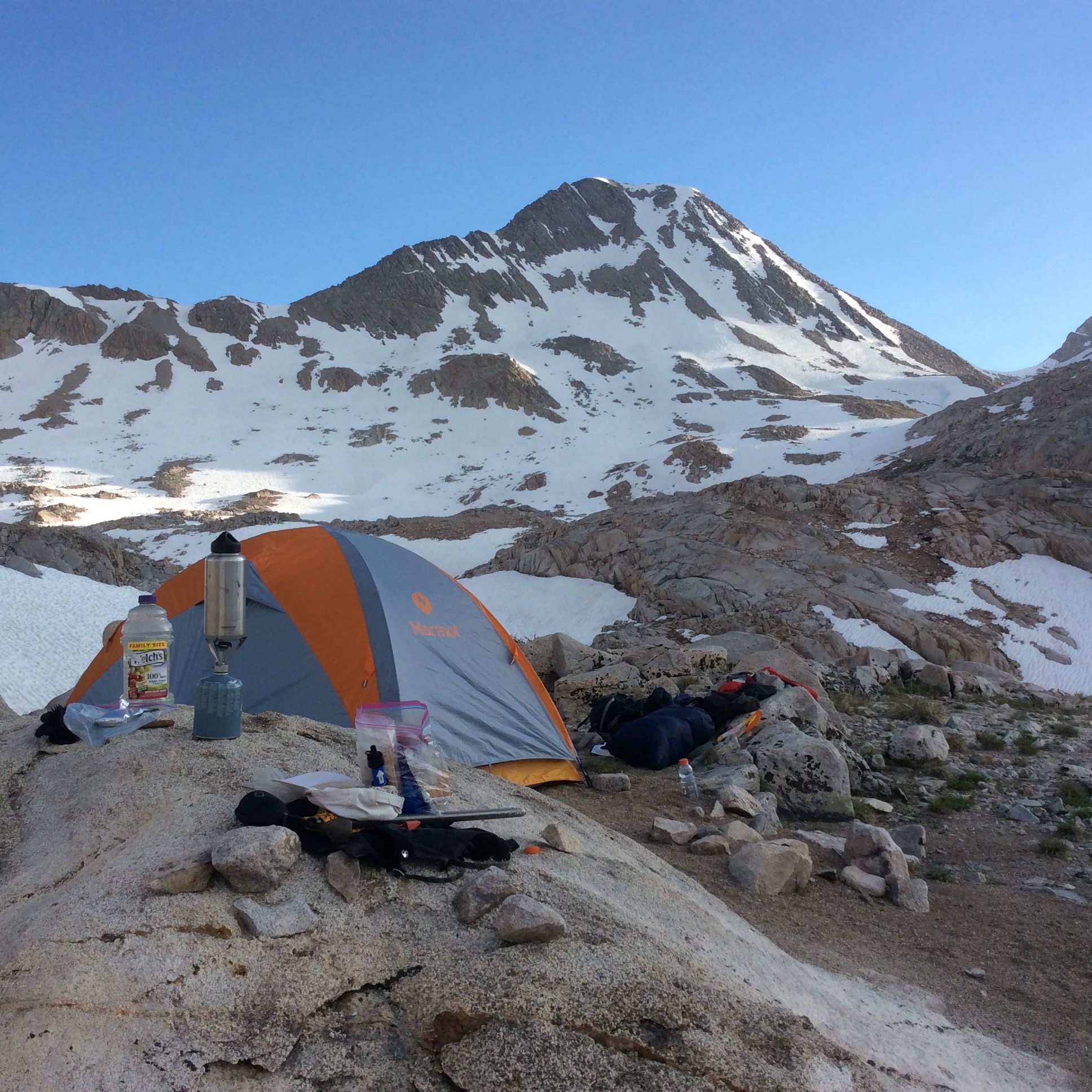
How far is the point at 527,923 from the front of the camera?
257 cm

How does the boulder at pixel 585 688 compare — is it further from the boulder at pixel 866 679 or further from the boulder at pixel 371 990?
the boulder at pixel 371 990

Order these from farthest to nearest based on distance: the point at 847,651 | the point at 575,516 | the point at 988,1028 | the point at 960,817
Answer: the point at 575,516 → the point at 847,651 → the point at 960,817 → the point at 988,1028

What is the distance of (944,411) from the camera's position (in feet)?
132

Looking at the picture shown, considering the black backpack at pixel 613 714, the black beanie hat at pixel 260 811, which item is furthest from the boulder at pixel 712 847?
the black backpack at pixel 613 714

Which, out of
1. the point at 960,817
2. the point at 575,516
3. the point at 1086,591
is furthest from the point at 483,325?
the point at 960,817

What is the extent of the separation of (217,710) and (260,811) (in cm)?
116

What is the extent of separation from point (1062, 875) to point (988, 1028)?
278cm

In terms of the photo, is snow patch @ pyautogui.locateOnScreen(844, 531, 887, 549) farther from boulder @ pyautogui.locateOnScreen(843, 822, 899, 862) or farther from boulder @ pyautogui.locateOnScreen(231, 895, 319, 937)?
boulder @ pyautogui.locateOnScreen(231, 895, 319, 937)

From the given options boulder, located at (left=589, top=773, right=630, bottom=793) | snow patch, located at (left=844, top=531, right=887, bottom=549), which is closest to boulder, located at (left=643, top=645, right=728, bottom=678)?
boulder, located at (left=589, top=773, right=630, bottom=793)

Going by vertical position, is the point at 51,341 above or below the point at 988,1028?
above

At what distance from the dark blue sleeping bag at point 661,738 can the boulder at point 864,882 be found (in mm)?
2884

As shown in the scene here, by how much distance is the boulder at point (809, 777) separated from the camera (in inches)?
267

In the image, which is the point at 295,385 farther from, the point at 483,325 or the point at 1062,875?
the point at 1062,875

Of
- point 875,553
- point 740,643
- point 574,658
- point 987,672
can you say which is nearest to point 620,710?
point 574,658
